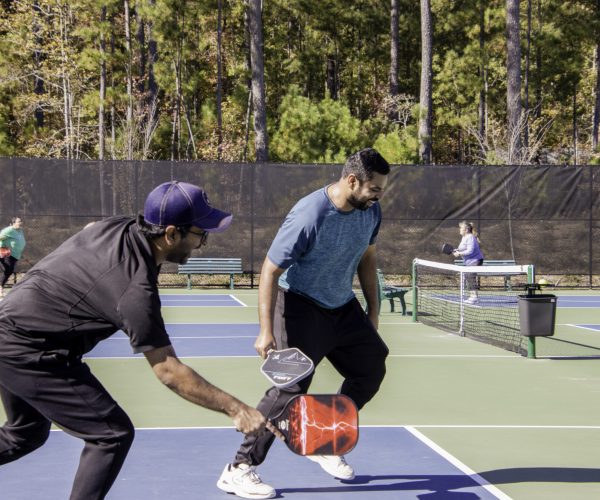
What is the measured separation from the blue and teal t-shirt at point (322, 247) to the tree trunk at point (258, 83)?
24776mm

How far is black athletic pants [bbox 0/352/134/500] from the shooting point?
174 inches

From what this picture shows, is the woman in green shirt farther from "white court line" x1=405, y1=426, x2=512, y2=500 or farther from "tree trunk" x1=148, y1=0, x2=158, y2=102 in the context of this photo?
"tree trunk" x1=148, y1=0, x2=158, y2=102

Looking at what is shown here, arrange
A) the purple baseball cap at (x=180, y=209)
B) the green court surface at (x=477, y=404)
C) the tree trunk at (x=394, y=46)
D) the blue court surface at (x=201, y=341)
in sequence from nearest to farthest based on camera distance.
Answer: the purple baseball cap at (x=180, y=209) → the green court surface at (x=477, y=404) → the blue court surface at (x=201, y=341) → the tree trunk at (x=394, y=46)

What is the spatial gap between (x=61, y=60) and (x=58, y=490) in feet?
105

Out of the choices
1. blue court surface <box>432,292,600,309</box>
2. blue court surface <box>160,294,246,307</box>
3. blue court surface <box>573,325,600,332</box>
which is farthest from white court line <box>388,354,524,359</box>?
blue court surface <box>160,294,246,307</box>

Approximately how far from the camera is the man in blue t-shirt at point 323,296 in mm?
5941

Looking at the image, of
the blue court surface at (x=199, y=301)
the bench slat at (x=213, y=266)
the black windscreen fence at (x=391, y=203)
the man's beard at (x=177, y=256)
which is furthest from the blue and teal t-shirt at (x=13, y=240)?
the man's beard at (x=177, y=256)

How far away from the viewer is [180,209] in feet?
14.3

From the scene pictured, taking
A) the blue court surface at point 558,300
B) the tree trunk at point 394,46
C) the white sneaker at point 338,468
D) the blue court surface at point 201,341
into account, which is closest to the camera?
Result: the white sneaker at point 338,468

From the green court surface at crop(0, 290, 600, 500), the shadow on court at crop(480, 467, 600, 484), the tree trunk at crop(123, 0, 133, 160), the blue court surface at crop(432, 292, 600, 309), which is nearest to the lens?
the shadow on court at crop(480, 467, 600, 484)

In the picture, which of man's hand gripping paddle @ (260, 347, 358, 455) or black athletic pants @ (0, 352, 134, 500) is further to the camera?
black athletic pants @ (0, 352, 134, 500)

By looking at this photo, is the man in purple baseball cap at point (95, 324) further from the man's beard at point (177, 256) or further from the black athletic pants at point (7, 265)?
the black athletic pants at point (7, 265)

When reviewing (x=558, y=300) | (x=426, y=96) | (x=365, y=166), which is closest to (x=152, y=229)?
(x=365, y=166)

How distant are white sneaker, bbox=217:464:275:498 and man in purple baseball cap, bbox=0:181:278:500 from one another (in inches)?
59.7
